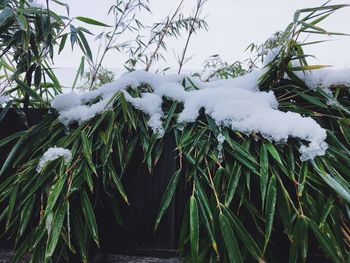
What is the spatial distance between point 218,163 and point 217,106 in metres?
0.19

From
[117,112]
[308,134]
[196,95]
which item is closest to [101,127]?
[117,112]

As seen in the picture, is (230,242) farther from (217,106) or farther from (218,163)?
(217,106)

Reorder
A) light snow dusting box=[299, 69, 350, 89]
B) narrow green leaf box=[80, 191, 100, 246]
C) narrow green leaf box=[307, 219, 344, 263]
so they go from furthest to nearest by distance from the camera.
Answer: light snow dusting box=[299, 69, 350, 89]
narrow green leaf box=[80, 191, 100, 246]
narrow green leaf box=[307, 219, 344, 263]

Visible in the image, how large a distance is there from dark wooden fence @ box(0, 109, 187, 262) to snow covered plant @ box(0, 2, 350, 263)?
0.02m

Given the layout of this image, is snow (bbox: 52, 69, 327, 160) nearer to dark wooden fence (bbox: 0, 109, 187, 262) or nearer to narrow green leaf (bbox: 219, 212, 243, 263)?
dark wooden fence (bbox: 0, 109, 187, 262)

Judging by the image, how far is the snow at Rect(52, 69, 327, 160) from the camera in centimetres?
86

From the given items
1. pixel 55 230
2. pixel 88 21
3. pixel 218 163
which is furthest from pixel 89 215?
pixel 88 21

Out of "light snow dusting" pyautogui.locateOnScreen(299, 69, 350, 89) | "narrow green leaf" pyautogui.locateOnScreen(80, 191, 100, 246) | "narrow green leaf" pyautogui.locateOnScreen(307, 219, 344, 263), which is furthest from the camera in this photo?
"light snow dusting" pyautogui.locateOnScreen(299, 69, 350, 89)

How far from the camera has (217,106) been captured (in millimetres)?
962

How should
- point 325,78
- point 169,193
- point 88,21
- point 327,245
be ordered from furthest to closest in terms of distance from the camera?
point 88,21
point 325,78
point 169,193
point 327,245

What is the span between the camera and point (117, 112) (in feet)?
3.34

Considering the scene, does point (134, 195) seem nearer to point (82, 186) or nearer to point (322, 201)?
point (82, 186)

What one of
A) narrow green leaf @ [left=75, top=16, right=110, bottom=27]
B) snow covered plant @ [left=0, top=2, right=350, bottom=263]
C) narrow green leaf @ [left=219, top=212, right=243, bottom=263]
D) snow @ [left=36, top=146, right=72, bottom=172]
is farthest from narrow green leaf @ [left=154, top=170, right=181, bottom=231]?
narrow green leaf @ [left=75, top=16, right=110, bottom=27]

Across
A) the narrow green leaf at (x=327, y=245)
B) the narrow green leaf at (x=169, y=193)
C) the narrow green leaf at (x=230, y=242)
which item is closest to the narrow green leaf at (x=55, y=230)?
the narrow green leaf at (x=169, y=193)
